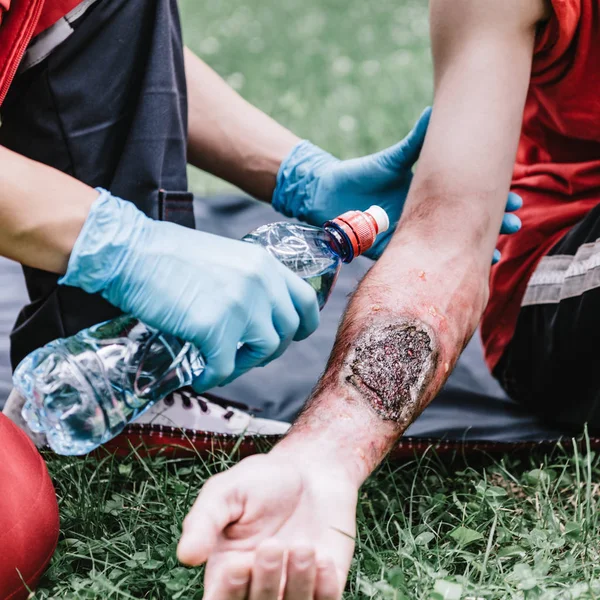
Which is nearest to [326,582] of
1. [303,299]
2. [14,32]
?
[303,299]

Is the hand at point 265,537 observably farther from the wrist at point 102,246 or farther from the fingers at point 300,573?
the wrist at point 102,246

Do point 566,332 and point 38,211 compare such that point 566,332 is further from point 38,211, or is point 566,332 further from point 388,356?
point 38,211

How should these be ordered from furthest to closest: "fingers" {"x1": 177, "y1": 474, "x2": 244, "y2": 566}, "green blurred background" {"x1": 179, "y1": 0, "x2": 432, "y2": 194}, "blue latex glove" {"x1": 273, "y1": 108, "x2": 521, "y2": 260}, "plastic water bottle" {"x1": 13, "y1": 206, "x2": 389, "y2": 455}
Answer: "green blurred background" {"x1": 179, "y1": 0, "x2": 432, "y2": 194} < "blue latex glove" {"x1": 273, "y1": 108, "x2": 521, "y2": 260} < "plastic water bottle" {"x1": 13, "y1": 206, "x2": 389, "y2": 455} < "fingers" {"x1": 177, "y1": 474, "x2": 244, "y2": 566}

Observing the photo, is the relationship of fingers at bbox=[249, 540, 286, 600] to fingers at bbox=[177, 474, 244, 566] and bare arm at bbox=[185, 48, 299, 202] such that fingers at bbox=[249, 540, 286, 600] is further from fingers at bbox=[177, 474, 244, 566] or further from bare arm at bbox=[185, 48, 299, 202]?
bare arm at bbox=[185, 48, 299, 202]

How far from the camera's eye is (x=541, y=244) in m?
2.08

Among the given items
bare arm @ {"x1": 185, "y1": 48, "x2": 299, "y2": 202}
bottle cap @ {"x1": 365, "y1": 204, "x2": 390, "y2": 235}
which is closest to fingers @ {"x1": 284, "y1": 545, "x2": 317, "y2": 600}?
bottle cap @ {"x1": 365, "y1": 204, "x2": 390, "y2": 235}

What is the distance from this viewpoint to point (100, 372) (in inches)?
72.9

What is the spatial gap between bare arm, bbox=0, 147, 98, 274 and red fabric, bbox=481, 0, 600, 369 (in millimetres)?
1002

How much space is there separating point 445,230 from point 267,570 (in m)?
0.83

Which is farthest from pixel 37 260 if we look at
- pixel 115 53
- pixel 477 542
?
pixel 477 542

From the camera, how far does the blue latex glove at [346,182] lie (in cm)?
216

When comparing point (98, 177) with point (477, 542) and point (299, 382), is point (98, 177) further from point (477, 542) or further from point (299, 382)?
point (477, 542)

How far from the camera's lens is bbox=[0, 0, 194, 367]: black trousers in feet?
5.56

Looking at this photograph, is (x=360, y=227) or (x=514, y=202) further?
(x=514, y=202)
